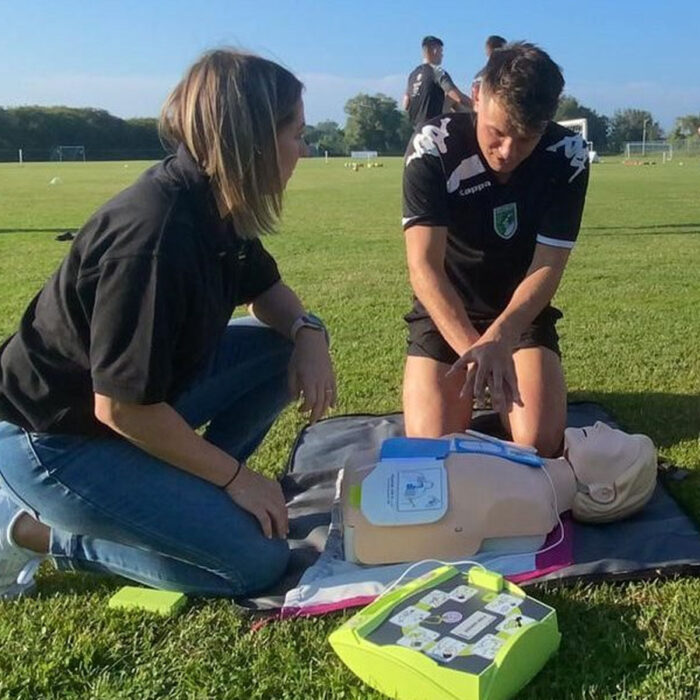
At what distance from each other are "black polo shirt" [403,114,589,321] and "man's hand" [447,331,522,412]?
648 millimetres

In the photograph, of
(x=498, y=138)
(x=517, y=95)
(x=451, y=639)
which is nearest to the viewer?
(x=451, y=639)

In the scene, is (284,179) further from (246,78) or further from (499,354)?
(499,354)

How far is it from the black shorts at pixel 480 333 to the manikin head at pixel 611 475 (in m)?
0.70

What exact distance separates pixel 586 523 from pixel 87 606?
1482mm

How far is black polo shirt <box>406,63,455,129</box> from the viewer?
404 inches

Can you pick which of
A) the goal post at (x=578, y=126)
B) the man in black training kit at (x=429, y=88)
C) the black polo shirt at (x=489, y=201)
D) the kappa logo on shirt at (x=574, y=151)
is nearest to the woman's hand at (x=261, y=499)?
the black polo shirt at (x=489, y=201)

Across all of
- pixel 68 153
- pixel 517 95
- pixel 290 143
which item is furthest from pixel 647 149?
pixel 290 143

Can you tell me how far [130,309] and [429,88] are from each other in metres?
8.90

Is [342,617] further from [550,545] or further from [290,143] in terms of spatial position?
[290,143]

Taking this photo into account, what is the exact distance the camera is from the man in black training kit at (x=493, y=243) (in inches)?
124

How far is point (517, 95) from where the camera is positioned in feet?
9.68

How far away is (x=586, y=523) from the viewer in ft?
9.25

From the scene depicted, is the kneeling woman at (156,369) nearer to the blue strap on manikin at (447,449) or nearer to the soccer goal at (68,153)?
the blue strap on manikin at (447,449)

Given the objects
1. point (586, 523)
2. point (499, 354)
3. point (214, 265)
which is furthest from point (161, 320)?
point (586, 523)
